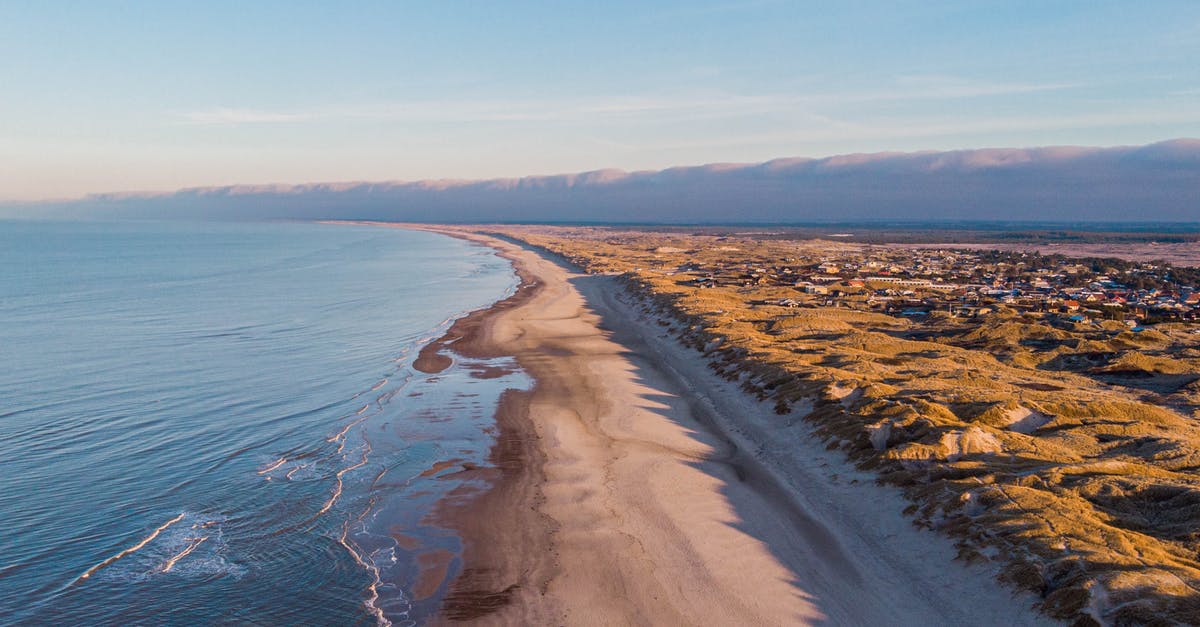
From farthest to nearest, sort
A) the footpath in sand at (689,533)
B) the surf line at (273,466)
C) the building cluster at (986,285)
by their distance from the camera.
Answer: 1. the building cluster at (986,285)
2. the surf line at (273,466)
3. the footpath in sand at (689,533)

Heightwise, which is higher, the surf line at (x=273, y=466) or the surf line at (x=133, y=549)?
the surf line at (x=273, y=466)

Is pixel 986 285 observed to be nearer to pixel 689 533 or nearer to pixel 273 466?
pixel 689 533

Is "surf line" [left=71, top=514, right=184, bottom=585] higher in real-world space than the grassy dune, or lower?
lower

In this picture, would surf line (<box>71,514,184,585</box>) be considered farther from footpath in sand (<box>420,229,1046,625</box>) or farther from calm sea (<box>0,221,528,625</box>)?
footpath in sand (<box>420,229,1046,625</box>)

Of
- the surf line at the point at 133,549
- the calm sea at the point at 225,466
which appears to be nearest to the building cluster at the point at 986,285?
the calm sea at the point at 225,466

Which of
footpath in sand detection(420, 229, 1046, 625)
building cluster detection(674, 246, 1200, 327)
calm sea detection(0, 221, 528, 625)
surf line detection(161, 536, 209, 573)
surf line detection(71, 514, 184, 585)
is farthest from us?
building cluster detection(674, 246, 1200, 327)

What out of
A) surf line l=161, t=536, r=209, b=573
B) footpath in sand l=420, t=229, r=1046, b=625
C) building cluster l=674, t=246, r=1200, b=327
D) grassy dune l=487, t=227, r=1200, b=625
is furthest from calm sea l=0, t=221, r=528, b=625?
building cluster l=674, t=246, r=1200, b=327

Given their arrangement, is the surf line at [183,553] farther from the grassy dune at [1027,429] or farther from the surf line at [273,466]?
the grassy dune at [1027,429]
